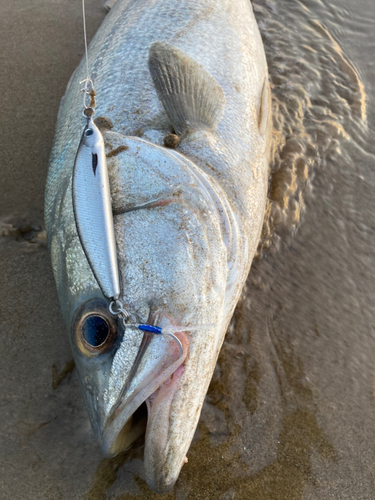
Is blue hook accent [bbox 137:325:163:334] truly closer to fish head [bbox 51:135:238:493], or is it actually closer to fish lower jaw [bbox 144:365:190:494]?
fish head [bbox 51:135:238:493]

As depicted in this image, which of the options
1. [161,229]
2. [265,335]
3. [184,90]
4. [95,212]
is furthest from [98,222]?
[265,335]

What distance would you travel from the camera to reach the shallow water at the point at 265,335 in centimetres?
228

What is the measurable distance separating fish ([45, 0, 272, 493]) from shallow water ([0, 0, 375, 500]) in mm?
561

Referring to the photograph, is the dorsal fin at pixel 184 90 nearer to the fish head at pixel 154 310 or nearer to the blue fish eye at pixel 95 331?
the fish head at pixel 154 310

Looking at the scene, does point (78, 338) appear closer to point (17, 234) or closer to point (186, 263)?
point (186, 263)

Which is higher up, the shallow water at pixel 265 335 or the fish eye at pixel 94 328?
the fish eye at pixel 94 328

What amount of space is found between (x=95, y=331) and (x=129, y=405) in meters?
0.37

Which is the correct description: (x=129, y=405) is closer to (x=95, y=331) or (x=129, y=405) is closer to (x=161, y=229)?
(x=95, y=331)

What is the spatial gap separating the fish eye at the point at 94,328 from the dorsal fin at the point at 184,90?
1246 mm

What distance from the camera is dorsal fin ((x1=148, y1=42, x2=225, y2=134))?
8.29 ft

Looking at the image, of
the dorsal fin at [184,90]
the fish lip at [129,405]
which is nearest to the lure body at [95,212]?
the fish lip at [129,405]

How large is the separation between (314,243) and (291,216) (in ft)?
1.01

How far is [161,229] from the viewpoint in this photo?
1.94m

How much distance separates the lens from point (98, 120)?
A: 2449 mm
